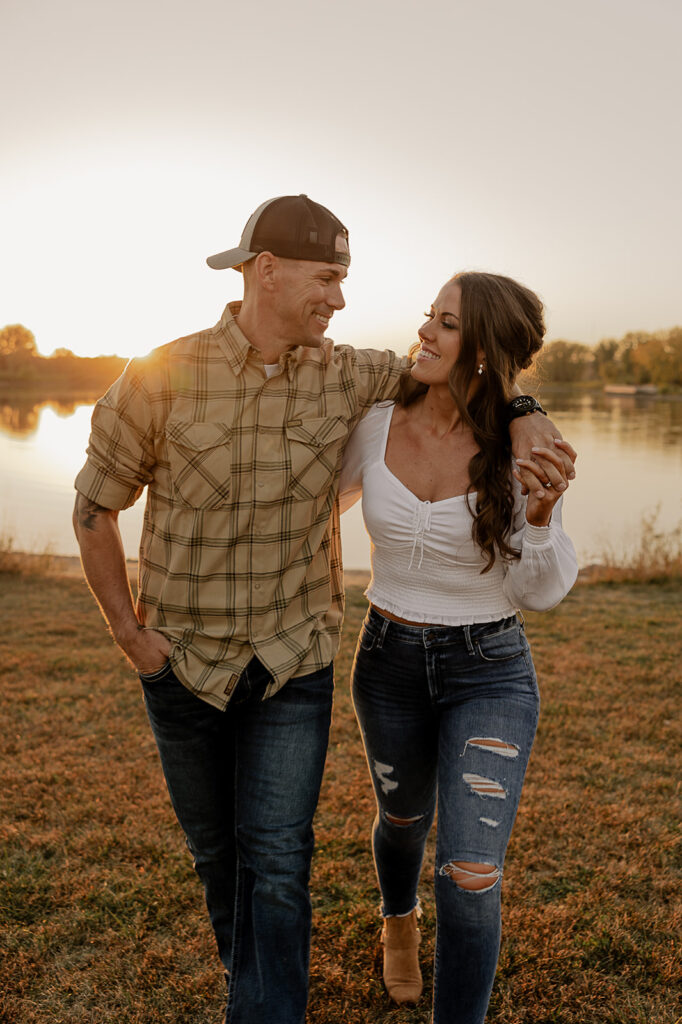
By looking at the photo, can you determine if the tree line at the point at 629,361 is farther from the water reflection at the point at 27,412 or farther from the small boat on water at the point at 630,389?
the water reflection at the point at 27,412

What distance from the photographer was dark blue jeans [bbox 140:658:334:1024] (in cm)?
212

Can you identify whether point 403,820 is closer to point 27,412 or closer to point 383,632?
point 383,632

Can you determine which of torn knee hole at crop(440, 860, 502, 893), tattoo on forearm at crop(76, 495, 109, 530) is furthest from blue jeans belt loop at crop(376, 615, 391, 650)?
tattoo on forearm at crop(76, 495, 109, 530)

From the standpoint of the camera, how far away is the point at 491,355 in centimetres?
245

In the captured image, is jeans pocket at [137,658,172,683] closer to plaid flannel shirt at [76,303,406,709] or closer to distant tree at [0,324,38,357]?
plaid flannel shirt at [76,303,406,709]

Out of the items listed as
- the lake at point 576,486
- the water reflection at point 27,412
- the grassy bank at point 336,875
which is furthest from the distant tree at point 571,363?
the grassy bank at point 336,875

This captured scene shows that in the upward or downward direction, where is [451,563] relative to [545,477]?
downward

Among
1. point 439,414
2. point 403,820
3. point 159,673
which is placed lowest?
point 403,820

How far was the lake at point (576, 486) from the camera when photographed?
14.4 meters

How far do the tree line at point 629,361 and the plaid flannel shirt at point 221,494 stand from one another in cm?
6674

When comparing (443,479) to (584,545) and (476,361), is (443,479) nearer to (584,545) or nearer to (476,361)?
(476,361)

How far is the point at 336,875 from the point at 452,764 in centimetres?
148

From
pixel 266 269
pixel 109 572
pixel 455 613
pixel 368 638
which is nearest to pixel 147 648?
pixel 109 572

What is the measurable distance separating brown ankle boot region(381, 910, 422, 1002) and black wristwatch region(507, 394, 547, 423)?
5.84 feet
